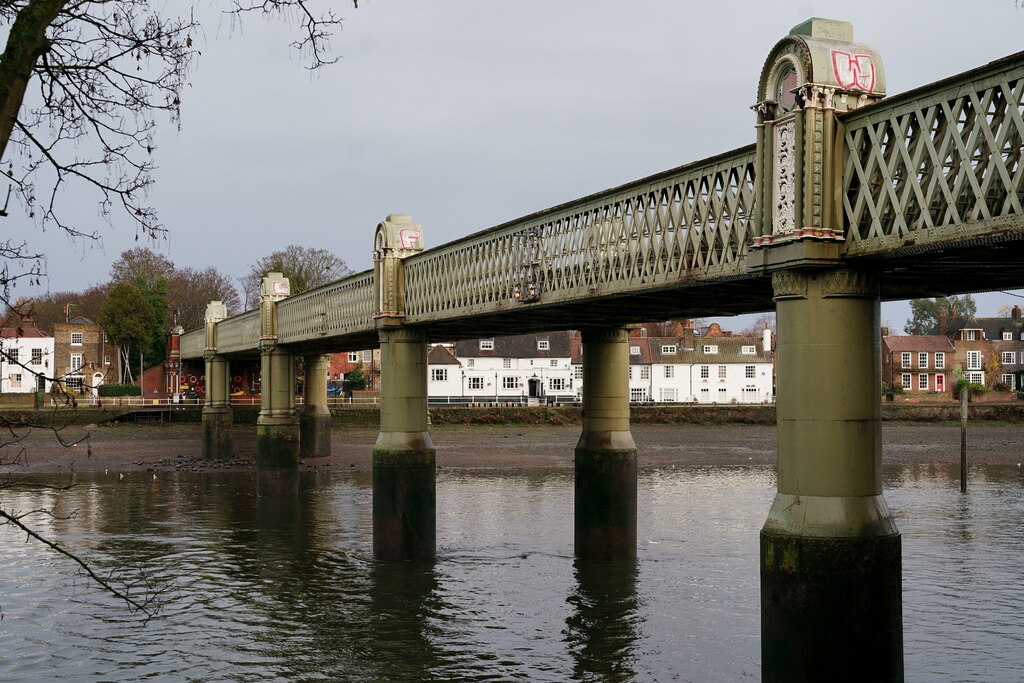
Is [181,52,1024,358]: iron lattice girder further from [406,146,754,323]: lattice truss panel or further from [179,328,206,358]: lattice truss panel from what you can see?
[179,328,206,358]: lattice truss panel

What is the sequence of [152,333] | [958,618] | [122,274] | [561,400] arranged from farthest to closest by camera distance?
[122,274], [561,400], [152,333], [958,618]

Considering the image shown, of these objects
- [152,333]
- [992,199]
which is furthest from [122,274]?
[992,199]

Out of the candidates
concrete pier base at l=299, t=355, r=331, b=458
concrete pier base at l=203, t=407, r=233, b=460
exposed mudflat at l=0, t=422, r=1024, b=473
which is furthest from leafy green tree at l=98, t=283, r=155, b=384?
concrete pier base at l=299, t=355, r=331, b=458

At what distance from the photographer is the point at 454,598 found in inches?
965

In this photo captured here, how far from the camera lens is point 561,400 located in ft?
334

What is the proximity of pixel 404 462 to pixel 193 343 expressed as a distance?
2004 inches

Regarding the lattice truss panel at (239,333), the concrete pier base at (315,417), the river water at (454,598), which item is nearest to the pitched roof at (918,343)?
the concrete pier base at (315,417)

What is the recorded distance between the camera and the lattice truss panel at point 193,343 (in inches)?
2795

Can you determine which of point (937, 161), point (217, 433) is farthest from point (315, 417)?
point (937, 161)

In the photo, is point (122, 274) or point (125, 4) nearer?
point (125, 4)

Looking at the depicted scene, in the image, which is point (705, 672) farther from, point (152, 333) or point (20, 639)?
point (152, 333)

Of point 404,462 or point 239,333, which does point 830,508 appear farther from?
point 239,333

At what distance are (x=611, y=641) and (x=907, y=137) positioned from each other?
11.8 meters

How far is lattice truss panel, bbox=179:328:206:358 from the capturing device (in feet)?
233
